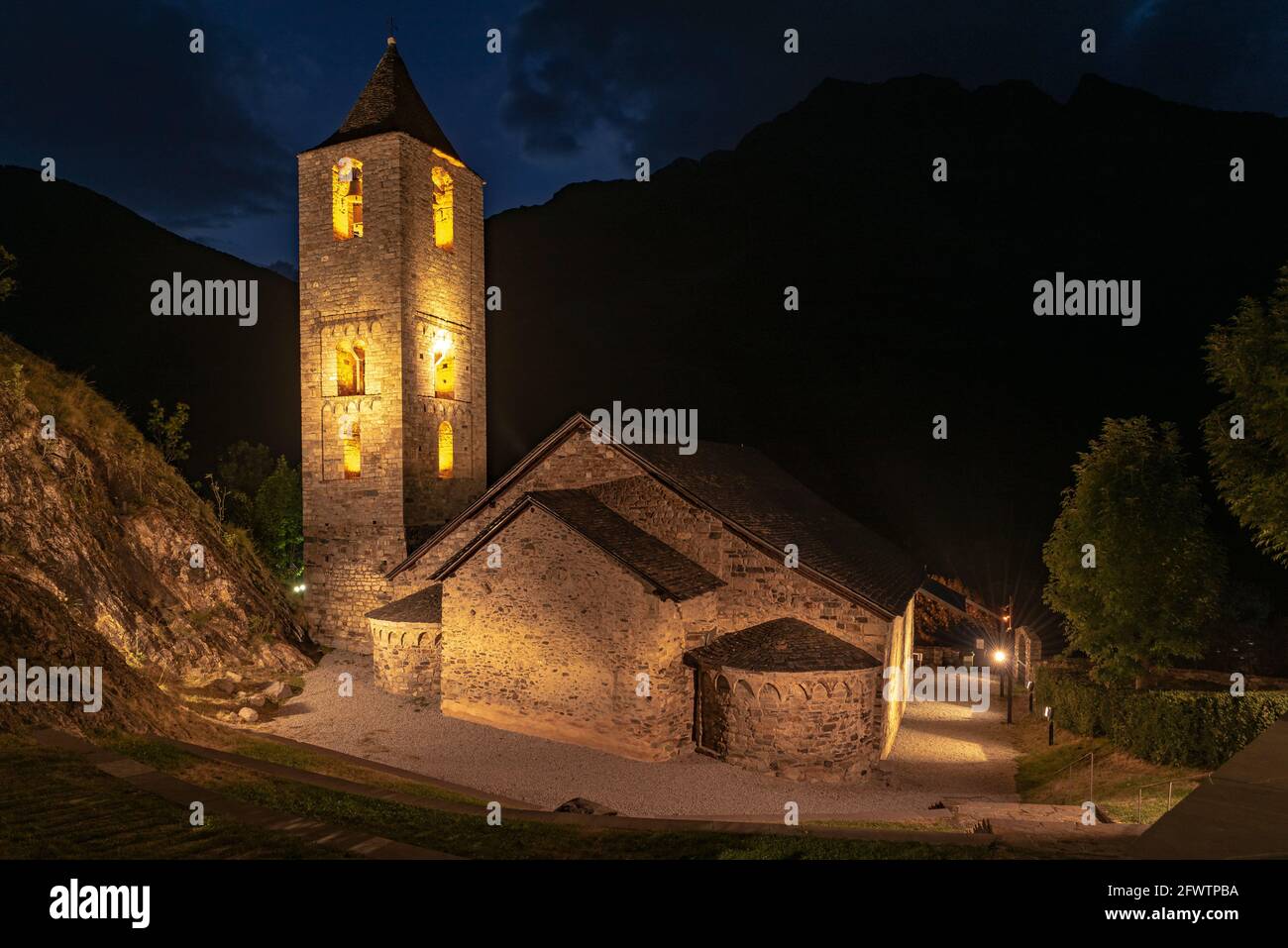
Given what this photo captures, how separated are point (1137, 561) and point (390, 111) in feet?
87.8

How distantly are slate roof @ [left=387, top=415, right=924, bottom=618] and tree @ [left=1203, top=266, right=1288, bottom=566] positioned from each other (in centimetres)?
704

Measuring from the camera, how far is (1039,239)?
4722 inches

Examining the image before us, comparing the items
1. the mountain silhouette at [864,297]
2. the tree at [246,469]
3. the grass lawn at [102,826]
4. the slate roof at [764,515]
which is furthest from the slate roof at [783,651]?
the mountain silhouette at [864,297]

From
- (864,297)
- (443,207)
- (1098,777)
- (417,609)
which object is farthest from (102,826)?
(864,297)

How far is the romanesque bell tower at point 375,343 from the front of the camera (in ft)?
82.3

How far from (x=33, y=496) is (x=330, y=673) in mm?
9486

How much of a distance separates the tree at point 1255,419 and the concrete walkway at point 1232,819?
9.82 meters

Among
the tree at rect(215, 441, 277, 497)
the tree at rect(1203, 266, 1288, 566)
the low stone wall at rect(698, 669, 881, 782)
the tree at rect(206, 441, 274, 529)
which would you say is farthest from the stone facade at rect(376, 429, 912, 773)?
the tree at rect(215, 441, 277, 497)

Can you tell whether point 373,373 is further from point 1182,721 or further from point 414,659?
point 1182,721

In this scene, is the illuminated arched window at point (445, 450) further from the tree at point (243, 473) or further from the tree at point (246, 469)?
the tree at point (246, 469)

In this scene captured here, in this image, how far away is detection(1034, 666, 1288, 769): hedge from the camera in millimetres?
12977

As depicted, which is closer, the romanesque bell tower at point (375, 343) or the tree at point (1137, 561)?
the tree at point (1137, 561)

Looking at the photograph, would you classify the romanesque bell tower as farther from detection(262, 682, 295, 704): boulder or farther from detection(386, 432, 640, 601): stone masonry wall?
detection(262, 682, 295, 704): boulder
